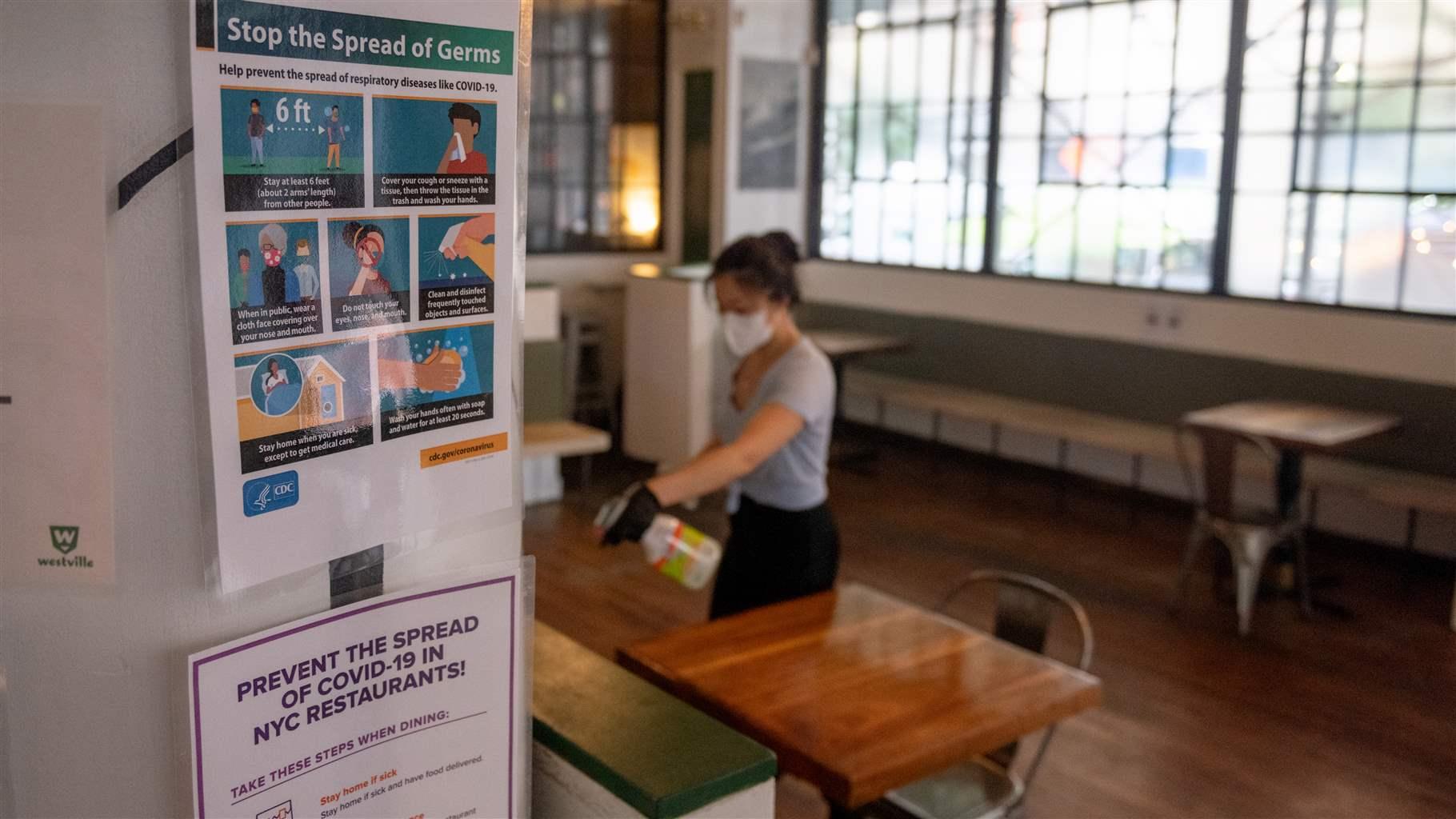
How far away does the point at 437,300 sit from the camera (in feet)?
4.25

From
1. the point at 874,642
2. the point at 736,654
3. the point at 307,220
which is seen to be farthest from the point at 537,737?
the point at 874,642

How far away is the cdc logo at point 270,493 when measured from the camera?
1171 millimetres

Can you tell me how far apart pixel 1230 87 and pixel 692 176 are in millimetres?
3856

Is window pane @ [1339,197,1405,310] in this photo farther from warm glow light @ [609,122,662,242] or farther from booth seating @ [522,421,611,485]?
warm glow light @ [609,122,662,242]

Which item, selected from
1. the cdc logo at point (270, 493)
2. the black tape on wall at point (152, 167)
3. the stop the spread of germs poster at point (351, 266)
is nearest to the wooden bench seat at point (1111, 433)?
the stop the spread of germs poster at point (351, 266)

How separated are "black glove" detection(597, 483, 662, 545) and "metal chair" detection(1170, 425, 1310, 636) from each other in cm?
344

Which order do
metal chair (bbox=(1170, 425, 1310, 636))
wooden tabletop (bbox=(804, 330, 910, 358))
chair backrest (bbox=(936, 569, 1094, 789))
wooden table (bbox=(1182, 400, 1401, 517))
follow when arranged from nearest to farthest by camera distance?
chair backrest (bbox=(936, 569, 1094, 789)) → metal chair (bbox=(1170, 425, 1310, 636)) → wooden table (bbox=(1182, 400, 1401, 517)) → wooden tabletop (bbox=(804, 330, 910, 358))

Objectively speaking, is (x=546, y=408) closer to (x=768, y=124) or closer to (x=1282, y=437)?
(x=768, y=124)

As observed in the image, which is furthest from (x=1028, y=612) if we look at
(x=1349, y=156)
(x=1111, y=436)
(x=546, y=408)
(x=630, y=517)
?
(x=546, y=408)

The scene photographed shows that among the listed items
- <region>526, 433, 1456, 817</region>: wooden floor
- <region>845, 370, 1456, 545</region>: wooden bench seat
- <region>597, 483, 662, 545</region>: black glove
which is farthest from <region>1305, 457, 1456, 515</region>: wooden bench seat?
<region>597, 483, 662, 545</region>: black glove

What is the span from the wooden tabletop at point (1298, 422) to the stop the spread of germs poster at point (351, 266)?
15.9 ft

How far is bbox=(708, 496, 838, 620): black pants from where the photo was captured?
10.9 feet

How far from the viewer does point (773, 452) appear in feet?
10.4

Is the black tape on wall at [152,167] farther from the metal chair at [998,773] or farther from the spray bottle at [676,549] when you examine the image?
the metal chair at [998,773]
